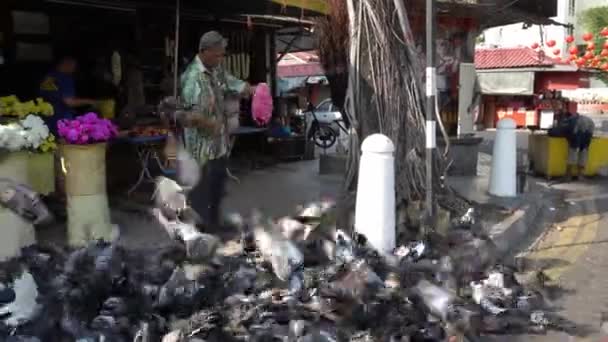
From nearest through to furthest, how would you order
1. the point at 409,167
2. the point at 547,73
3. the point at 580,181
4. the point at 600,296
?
the point at 600,296
the point at 409,167
the point at 580,181
the point at 547,73

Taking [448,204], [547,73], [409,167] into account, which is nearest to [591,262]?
[448,204]

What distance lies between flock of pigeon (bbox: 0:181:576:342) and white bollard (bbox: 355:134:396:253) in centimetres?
20

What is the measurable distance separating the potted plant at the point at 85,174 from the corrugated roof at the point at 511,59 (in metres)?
25.0

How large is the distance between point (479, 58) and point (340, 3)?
2439 cm

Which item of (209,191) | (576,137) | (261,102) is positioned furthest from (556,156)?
(209,191)

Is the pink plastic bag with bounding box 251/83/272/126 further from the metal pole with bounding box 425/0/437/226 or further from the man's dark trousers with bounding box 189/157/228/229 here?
the metal pole with bounding box 425/0/437/226

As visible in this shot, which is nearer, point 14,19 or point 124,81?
point 14,19

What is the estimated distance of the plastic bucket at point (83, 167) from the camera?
5.54 metres

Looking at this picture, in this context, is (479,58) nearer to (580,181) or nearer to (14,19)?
(580,181)

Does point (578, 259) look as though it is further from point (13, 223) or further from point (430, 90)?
point (13, 223)

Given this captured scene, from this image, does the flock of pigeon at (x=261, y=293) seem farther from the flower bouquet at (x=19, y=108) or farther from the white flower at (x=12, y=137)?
the flower bouquet at (x=19, y=108)

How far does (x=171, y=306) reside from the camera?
164 inches

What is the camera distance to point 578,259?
6453 millimetres

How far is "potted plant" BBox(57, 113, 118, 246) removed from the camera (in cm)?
551
